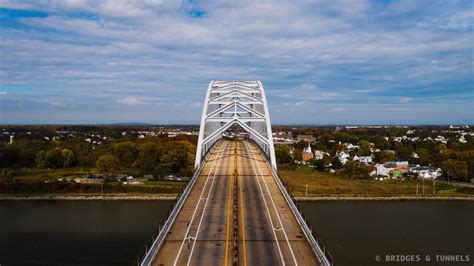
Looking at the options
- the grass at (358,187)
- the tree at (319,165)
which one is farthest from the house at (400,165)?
the tree at (319,165)

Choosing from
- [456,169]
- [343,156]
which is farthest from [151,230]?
[343,156]

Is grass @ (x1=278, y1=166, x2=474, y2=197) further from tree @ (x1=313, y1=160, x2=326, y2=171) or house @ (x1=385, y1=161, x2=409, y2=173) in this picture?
house @ (x1=385, y1=161, x2=409, y2=173)

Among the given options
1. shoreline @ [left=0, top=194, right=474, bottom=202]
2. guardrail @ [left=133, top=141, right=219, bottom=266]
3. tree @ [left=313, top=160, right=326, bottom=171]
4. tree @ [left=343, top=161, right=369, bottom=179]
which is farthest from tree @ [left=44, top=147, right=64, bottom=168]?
guardrail @ [left=133, top=141, right=219, bottom=266]

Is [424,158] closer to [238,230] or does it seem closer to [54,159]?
[54,159]

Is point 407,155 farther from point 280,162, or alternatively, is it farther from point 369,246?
point 369,246

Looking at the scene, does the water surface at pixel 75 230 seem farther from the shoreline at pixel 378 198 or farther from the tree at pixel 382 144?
the tree at pixel 382 144
